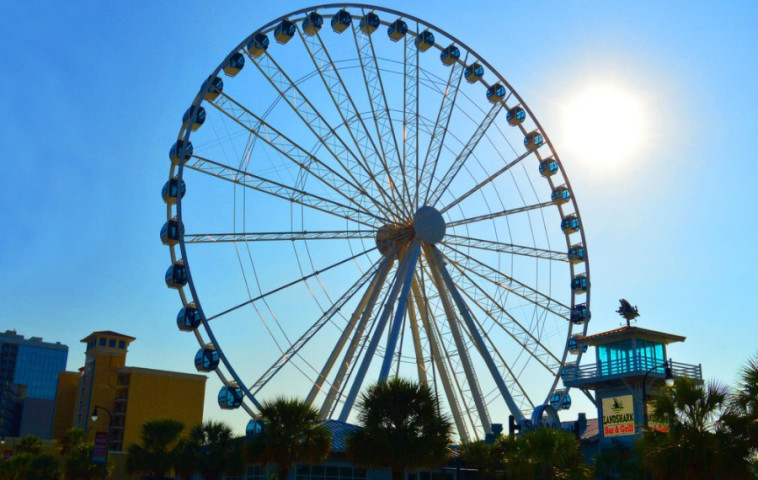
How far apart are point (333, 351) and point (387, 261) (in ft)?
16.2

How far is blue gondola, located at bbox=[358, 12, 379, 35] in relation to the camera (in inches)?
1570

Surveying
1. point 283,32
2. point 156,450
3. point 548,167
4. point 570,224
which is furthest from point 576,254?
point 156,450

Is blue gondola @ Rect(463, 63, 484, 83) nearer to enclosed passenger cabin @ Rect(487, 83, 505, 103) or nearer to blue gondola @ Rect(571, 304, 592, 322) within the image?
enclosed passenger cabin @ Rect(487, 83, 505, 103)

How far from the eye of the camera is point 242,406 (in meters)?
32.4

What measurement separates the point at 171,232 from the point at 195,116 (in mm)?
5029

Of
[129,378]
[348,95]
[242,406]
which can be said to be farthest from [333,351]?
[129,378]

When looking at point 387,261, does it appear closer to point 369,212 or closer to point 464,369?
point 369,212

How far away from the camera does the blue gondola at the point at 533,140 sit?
44.1 m

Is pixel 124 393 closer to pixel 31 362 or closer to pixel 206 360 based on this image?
pixel 206 360

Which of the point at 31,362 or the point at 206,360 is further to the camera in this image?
the point at 31,362

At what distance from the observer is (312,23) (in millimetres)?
38125

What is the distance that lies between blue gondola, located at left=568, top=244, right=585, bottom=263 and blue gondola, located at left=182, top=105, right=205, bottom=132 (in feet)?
65.8

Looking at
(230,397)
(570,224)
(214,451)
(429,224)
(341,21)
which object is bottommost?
(214,451)

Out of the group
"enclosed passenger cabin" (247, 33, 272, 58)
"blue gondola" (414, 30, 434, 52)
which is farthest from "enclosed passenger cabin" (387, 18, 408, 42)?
"enclosed passenger cabin" (247, 33, 272, 58)
